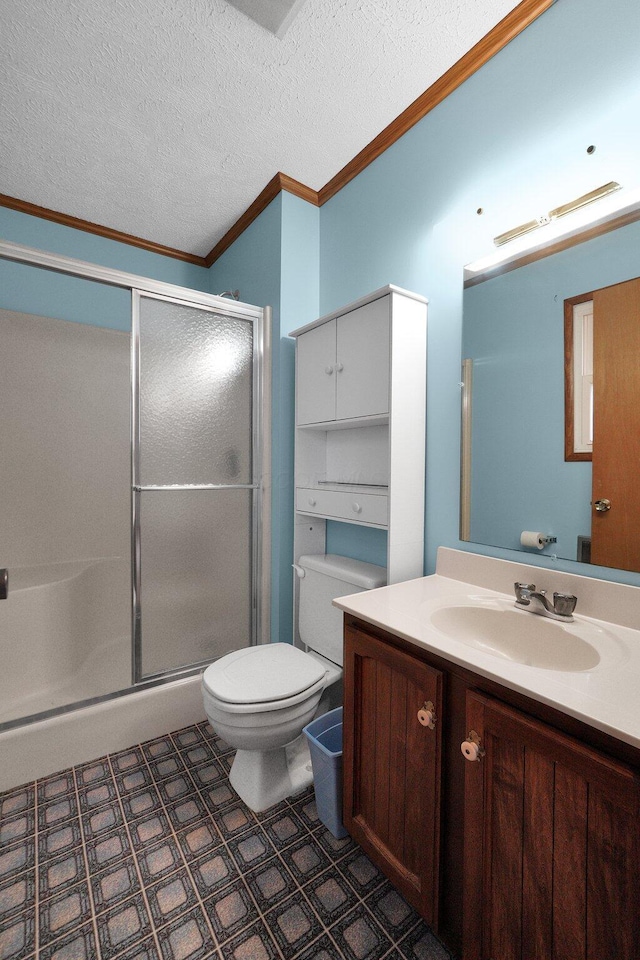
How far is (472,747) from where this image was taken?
861mm

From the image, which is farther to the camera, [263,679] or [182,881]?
[263,679]

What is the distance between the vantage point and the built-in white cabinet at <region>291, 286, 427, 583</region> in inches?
61.1

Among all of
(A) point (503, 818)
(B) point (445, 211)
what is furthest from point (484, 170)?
(A) point (503, 818)

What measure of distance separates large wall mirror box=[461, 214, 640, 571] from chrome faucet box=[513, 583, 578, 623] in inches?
5.4

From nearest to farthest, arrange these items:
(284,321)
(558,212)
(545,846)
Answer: (545,846) < (558,212) < (284,321)

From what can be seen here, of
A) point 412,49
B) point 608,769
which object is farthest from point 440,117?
point 608,769

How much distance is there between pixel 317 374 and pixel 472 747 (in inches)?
59.0

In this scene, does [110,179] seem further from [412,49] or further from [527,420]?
[527,420]

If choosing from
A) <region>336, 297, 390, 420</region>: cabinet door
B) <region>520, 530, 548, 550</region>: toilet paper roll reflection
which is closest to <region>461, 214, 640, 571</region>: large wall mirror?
<region>520, 530, 548, 550</region>: toilet paper roll reflection

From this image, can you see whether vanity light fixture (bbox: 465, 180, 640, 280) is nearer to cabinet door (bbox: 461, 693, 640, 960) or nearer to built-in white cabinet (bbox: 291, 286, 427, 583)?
built-in white cabinet (bbox: 291, 286, 427, 583)

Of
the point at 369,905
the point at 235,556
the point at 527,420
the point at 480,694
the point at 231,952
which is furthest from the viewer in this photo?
the point at 235,556

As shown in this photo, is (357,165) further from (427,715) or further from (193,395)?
(427,715)

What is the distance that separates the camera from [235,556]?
215 centimetres

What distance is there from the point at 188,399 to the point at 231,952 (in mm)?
1844
